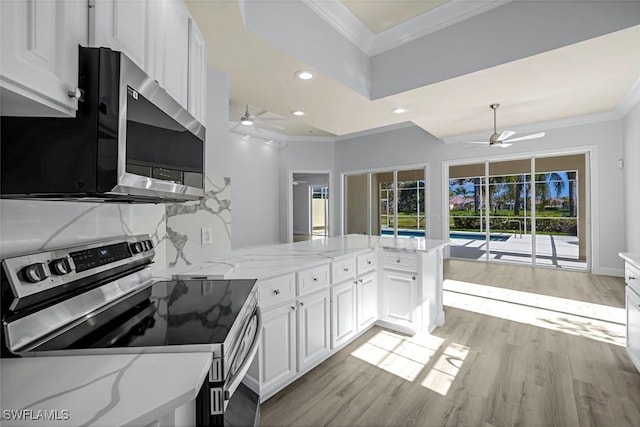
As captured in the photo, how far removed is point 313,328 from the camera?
2.10 meters

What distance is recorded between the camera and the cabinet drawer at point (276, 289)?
171 centimetres

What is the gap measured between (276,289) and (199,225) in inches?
33.0

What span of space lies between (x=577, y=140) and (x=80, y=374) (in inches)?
277

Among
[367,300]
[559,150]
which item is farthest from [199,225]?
[559,150]

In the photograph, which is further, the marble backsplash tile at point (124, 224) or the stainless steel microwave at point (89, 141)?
the marble backsplash tile at point (124, 224)

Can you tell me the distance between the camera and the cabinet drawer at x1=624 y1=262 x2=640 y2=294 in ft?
6.33

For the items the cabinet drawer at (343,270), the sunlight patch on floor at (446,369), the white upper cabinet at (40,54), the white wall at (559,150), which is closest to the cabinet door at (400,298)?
the sunlight patch on floor at (446,369)

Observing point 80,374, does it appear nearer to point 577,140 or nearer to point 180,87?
point 180,87

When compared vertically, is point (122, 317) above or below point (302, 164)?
below

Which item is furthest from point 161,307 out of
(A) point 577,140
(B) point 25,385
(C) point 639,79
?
(A) point 577,140

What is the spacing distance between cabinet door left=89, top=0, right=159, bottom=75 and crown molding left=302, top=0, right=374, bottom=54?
1.86 m

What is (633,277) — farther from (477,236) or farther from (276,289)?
(477,236)

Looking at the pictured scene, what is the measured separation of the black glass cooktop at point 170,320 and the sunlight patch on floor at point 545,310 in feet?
10.7

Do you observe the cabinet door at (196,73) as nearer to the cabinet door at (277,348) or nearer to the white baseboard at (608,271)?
the cabinet door at (277,348)
